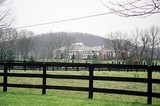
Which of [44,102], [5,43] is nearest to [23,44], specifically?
[5,43]

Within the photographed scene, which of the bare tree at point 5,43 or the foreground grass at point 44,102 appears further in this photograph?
the bare tree at point 5,43

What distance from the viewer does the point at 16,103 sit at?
9.56 metres

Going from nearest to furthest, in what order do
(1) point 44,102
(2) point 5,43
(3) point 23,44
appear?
1. (1) point 44,102
2. (2) point 5,43
3. (3) point 23,44

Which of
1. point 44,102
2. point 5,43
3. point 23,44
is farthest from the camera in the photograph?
point 23,44

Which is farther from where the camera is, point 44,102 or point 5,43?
point 5,43

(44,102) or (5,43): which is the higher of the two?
(5,43)

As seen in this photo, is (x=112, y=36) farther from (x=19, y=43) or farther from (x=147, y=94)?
(x=147, y=94)

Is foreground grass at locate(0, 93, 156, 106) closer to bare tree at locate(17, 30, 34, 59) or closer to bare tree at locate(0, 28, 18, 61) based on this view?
bare tree at locate(0, 28, 18, 61)

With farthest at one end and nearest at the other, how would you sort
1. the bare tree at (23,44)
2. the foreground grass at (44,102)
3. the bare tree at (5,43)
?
the bare tree at (23,44) → the bare tree at (5,43) → the foreground grass at (44,102)

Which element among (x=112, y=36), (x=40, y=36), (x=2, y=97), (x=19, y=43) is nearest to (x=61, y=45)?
(x=40, y=36)

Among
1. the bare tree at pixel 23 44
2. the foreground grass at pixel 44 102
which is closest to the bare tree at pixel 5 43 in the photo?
the foreground grass at pixel 44 102

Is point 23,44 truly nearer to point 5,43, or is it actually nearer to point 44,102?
point 5,43

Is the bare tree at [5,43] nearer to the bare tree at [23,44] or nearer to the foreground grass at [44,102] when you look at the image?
the foreground grass at [44,102]

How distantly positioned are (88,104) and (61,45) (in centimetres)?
15024
